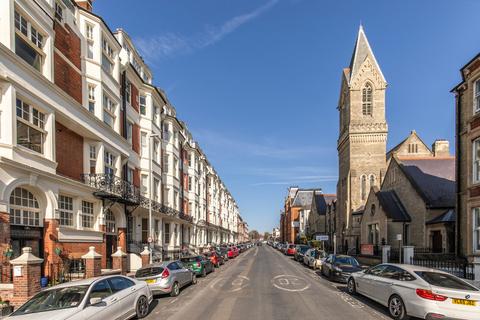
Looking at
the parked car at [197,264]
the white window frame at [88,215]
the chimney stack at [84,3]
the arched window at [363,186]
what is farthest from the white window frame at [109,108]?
the arched window at [363,186]

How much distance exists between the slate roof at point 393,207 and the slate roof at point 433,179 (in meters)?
2.78

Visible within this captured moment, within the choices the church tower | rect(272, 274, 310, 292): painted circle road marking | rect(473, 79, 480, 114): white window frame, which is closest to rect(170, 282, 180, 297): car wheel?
rect(272, 274, 310, 292): painted circle road marking

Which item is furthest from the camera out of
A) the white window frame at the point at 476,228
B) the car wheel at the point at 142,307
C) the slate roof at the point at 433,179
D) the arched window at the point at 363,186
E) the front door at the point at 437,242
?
the arched window at the point at 363,186

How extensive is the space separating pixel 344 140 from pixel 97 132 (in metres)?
37.8

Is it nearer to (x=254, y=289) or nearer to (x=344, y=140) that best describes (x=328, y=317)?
(x=254, y=289)

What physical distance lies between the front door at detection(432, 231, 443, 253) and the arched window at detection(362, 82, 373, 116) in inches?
894

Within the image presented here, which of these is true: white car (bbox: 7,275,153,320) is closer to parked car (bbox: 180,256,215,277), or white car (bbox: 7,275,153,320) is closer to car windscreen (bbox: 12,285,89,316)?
car windscreen (bbox: 12,285,89,316)

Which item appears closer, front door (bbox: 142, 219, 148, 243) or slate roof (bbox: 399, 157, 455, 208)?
front door (bbox: 142, 219, 148, 243)

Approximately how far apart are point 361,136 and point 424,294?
38686 millimetres

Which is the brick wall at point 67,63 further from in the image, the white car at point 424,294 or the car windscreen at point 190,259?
the white car at point 424,294

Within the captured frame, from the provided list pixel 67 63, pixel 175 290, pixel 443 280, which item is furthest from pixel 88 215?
pixel 443 280

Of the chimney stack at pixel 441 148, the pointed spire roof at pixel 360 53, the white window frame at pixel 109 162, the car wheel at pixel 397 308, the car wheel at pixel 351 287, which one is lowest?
the car wheel at pixel 351 287

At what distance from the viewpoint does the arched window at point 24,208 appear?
11.9 meters

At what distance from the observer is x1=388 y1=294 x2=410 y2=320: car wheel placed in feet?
29.1
